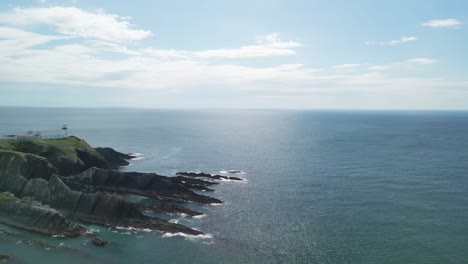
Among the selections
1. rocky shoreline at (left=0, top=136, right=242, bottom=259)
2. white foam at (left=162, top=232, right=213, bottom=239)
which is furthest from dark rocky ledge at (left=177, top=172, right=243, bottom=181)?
white foam at (left=162, top=232, right=213, bottom=239)

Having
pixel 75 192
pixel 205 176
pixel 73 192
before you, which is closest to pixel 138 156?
pixel 205 176

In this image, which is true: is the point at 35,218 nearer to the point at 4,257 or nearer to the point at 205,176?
the point at 4,257

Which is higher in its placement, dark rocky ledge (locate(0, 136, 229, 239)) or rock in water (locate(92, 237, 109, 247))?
dark rocky ledge (locate(0, 136, 229, 239))

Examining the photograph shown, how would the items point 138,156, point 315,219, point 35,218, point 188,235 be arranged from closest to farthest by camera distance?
point 188,235, point 35,218, point 315,219, point 138,156

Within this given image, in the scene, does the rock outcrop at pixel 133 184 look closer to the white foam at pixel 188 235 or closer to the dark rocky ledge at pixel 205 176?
the dark rocky ledge at pixel 205 176

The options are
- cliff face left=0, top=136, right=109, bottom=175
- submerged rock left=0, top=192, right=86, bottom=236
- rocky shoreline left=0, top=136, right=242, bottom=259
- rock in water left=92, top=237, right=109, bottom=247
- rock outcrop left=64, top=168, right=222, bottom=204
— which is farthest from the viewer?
cliff face left=0, top=136, right=109, bottom=175

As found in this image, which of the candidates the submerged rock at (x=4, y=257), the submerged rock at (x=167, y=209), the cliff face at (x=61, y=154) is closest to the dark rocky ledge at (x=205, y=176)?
the cliff face at (x=61, y=154)

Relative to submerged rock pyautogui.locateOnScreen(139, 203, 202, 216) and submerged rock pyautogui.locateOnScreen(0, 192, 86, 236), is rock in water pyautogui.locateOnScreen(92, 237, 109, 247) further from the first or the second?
submerged rock pyautogui.locateOnScreen(139, 203, 202, 216)

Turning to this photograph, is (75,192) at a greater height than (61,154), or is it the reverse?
(61,154)

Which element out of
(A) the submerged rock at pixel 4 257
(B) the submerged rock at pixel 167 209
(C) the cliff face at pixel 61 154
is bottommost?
(A) the submerged rock at pixel 4 257
